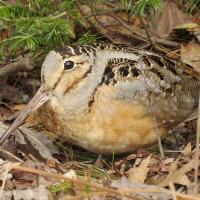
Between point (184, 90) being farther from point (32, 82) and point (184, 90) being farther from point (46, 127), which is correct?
point (32, 82)

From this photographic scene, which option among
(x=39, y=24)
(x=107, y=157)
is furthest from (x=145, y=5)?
(x=107, y=157)

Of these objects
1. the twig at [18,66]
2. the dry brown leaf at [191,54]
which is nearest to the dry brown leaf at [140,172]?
the dry brown leaf at [191,54]

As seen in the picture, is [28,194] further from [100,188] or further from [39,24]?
[39,24]

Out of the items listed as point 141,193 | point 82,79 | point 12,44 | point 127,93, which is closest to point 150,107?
point 127,93

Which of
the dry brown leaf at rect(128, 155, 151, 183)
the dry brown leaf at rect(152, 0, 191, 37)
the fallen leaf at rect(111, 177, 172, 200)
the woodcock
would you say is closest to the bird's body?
the woodcock

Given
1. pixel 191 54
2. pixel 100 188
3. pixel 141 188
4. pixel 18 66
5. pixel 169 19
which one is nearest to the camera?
pixel 100 188
